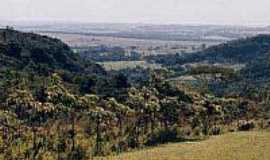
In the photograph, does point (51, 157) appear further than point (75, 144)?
No

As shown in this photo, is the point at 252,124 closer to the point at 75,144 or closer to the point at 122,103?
the point at 122,103

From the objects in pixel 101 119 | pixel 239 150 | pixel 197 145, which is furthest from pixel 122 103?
pixel 239 150

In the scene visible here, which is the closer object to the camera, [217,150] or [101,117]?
[217,150]

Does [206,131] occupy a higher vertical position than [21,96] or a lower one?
lower

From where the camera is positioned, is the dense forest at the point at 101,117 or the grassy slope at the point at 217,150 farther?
the dense forest at the point at 101,117

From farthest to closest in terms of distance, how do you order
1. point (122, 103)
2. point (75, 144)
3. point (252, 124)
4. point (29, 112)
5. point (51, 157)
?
point (252, 124)
point (122, 103)
point (29, 112)
point (75, 144)
point (51, 157)

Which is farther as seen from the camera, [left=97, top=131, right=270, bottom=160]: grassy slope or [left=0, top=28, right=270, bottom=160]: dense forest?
[left=0, top=28, right=270, bottom=160]: dense forest

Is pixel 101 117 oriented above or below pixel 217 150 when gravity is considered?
above

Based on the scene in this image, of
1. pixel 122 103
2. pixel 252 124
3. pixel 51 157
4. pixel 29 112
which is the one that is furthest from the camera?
pixel 252 124
